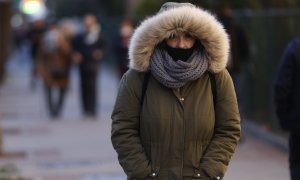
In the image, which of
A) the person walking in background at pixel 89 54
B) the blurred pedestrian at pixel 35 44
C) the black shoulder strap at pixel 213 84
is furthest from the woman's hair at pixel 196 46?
the blurred pedestrian at pixel 35 44

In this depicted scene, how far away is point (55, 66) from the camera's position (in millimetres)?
18969

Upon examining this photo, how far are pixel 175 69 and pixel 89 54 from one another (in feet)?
43.4

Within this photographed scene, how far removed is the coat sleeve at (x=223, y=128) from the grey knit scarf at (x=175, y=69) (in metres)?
0.16

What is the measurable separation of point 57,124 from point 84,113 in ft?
4.82

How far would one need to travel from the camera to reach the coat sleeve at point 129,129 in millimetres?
5246

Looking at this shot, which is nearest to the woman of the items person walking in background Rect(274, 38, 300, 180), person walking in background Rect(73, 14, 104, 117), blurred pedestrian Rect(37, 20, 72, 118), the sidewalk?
person walking in background Rect(274, 38, 300, 180)

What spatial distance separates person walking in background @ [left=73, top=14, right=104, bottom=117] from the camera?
18312mm

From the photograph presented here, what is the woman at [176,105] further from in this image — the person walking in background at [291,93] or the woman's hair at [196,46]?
the person walking in background at [291,93]

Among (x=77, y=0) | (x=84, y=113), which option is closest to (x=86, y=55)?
(x=84, y=113)

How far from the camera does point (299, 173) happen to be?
283 inches

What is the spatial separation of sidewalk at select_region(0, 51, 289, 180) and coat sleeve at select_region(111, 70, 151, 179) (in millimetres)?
5349

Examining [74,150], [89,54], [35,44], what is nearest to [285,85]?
[74,150]

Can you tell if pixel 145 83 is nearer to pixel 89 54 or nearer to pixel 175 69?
pixel 175 69

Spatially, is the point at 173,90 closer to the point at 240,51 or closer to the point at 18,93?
the point at 240,51
